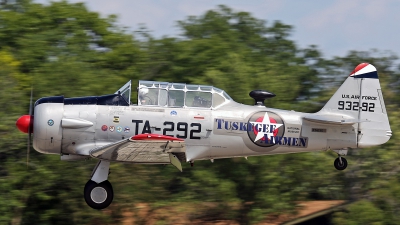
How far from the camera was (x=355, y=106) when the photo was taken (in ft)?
50.7

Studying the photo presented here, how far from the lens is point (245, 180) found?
22.8 m

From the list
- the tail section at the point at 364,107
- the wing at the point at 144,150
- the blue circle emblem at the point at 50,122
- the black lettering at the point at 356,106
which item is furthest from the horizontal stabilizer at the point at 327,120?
the blue circle emblem at the point at 50,122

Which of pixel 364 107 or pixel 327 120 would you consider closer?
pixel 327 120

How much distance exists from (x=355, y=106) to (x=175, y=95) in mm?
3687

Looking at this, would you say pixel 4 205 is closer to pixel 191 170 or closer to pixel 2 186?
pixel 2 186

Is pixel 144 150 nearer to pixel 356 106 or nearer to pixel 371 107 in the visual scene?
pixel 356 106

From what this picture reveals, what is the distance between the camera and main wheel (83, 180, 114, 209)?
47.6ft

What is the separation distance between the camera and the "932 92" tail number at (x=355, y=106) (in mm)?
15422

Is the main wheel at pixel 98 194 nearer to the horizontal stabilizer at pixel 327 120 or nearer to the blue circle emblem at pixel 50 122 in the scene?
the blue circle emblem at pixel 50 122

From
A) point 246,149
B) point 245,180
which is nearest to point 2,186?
point 245,180

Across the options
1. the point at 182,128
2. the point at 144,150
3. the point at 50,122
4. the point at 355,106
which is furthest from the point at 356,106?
the point at 50,122

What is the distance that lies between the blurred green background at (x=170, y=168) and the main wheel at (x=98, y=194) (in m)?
6.73

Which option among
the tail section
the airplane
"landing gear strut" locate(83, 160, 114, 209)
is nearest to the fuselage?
the airplane

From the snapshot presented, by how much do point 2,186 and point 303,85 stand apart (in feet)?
41.6
